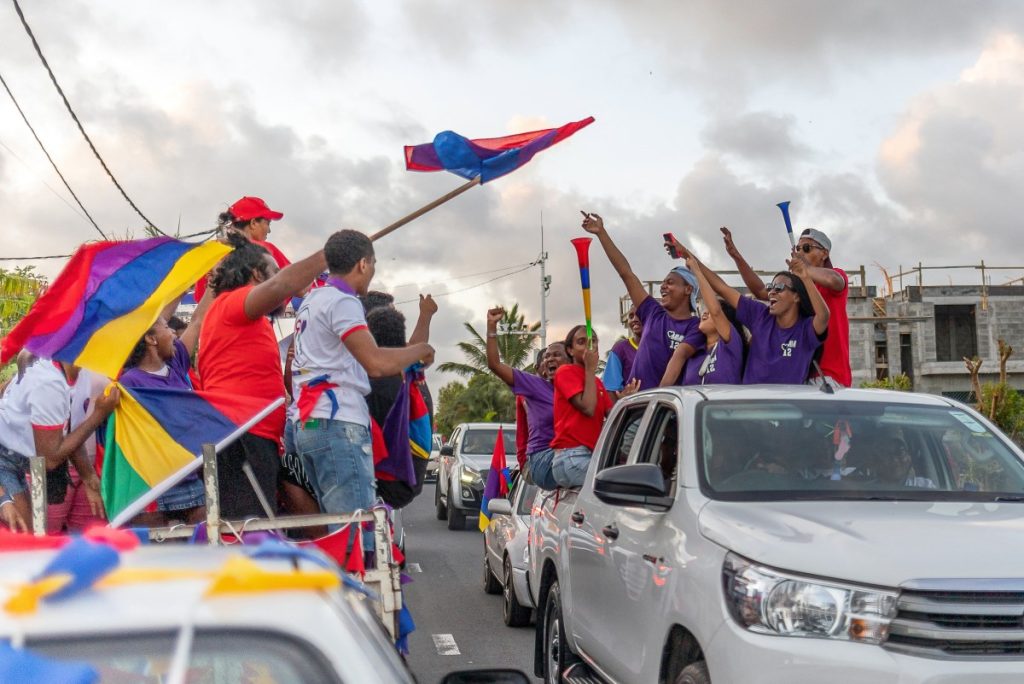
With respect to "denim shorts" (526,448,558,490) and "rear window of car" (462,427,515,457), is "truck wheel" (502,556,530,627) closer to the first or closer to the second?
"denim shorts" (526,448,558,490)

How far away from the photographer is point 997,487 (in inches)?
199

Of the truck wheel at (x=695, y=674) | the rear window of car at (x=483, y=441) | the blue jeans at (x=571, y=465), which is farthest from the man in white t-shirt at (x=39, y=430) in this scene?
the rear window of car at (x=483, y=441)

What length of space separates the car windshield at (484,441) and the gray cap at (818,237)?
12345 mm

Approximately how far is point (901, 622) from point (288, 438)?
124 inches

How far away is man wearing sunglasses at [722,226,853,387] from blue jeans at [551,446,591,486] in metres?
1.53

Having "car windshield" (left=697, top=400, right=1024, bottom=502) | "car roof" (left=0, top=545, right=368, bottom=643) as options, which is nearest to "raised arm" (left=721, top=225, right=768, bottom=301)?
"car windshield" (left=697, top=400, right=1024, bottom=502)

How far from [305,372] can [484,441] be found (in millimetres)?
14878

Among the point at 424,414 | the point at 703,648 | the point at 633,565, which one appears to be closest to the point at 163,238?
the point at 424,414

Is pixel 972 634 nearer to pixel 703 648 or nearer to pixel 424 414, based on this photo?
pixel 703 648

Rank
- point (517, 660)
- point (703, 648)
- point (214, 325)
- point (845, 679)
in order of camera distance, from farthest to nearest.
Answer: point (517, 660) → point (214, 325) → point (703, 648) → point (845, 679)

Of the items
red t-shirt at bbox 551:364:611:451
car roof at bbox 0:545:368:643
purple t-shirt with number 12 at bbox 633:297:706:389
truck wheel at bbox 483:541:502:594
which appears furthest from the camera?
truck wheel at bbox 483:541:502:594

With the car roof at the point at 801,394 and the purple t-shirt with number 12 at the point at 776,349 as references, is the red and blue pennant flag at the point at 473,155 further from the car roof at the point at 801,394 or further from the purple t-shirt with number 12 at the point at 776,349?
the car roof at the point at 801,394

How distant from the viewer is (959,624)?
149 inches

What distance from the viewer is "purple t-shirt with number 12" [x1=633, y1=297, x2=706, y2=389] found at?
8.05 meters
